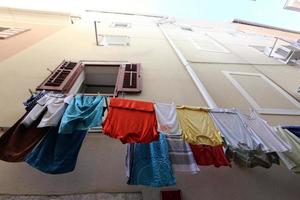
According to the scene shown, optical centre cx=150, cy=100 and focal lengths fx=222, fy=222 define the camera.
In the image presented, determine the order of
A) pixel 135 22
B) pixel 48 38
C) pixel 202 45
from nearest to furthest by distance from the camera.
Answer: pixel 48 38 < pixel 202 45 < pixel 135 22

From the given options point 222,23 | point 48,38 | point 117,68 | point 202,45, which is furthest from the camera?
point 222,23

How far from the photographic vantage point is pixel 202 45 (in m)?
7.12

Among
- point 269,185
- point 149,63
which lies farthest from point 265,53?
point 269,185

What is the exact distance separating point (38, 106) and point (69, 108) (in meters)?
0.32

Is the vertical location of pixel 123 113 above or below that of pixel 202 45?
above

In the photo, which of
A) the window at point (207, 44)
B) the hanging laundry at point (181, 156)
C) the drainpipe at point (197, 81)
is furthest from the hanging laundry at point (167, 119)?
the window at point (207, 44)

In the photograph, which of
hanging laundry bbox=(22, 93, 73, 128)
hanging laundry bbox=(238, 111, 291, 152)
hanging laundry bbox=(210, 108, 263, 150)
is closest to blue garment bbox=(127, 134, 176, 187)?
hanging laundry bbox=(210, 108, 263, 150)

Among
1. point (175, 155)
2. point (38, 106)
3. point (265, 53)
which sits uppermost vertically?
point (38, 106)

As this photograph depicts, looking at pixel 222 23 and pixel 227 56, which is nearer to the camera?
pixel 227 56

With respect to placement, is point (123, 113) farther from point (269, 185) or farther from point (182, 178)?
point (269, 185)

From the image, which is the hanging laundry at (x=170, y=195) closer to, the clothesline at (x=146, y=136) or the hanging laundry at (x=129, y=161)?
the clothesline at (x=146, y=136)

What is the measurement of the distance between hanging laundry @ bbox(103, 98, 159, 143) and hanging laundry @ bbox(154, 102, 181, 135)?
A: 0.05 m

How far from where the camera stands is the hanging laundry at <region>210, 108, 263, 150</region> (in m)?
2.00

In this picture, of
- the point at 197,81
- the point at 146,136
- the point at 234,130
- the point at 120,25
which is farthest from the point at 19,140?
the point at 120,25
